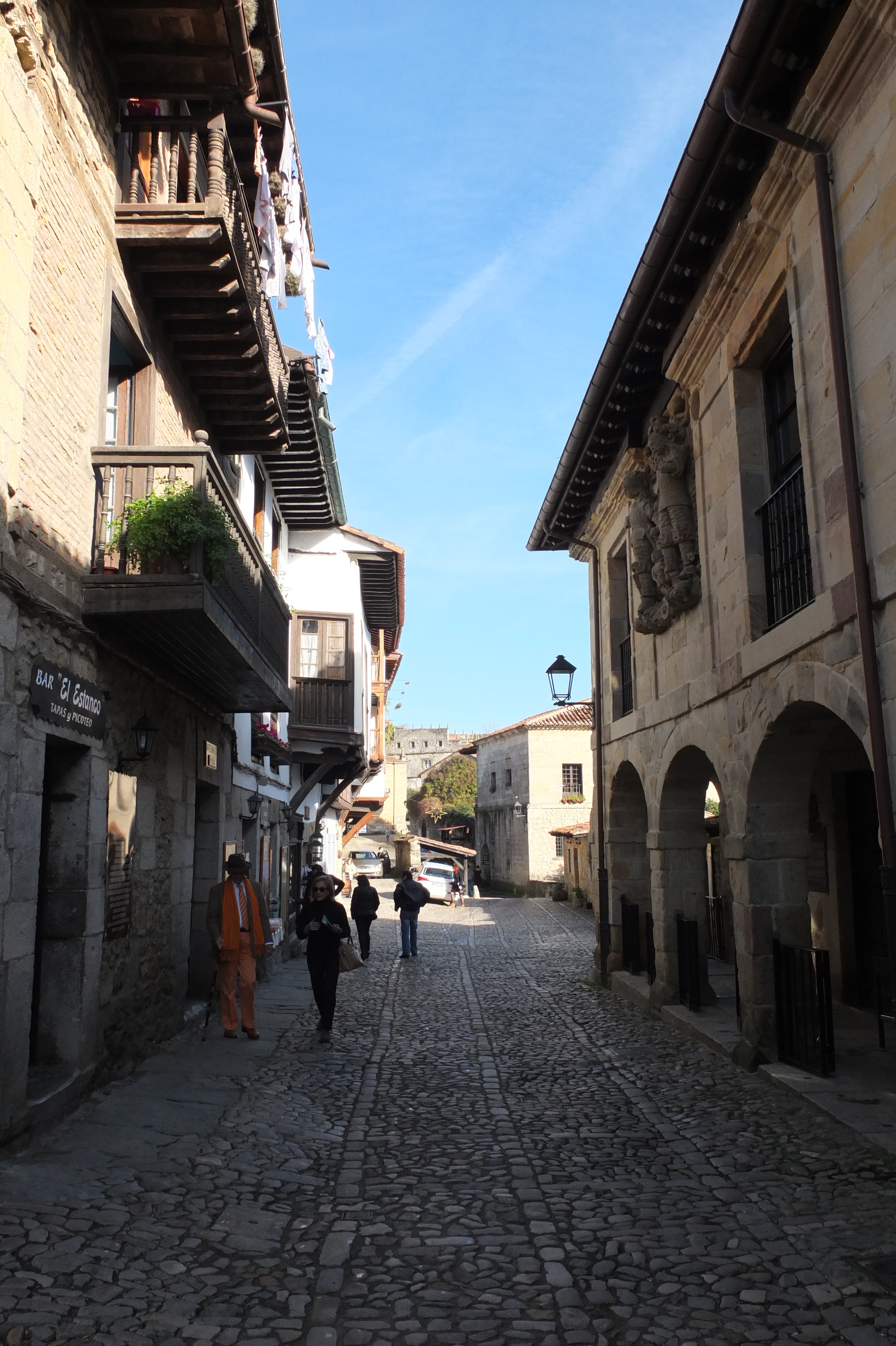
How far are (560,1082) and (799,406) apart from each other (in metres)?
5.14

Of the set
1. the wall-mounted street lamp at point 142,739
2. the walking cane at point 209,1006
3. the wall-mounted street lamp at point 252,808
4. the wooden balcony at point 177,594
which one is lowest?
the walking cane at point 209,1006

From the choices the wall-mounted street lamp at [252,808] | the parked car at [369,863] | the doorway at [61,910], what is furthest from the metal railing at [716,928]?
the parked car at [369,863]

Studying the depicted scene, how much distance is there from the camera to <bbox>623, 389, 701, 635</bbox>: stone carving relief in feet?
32.2

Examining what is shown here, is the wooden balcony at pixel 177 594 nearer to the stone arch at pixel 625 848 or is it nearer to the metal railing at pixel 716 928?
the stone arch at pixel 625 848

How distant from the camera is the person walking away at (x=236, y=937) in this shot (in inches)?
343

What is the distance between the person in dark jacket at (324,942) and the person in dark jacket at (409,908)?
7470 mm

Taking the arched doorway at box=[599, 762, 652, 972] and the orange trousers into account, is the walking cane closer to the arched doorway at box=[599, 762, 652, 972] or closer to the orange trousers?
the orange trousers

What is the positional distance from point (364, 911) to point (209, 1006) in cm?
800

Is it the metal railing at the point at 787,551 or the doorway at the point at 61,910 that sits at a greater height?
the metal railing at the point at 787,551

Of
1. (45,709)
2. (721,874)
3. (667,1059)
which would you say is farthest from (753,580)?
(721,874)

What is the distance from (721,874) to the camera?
627 inches

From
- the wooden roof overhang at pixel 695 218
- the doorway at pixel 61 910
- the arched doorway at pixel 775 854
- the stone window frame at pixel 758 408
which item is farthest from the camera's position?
the arched doorway at pixel 775 854

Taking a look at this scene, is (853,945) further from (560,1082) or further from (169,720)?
(169,720)

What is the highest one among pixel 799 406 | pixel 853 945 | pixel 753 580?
pixel 799 406
